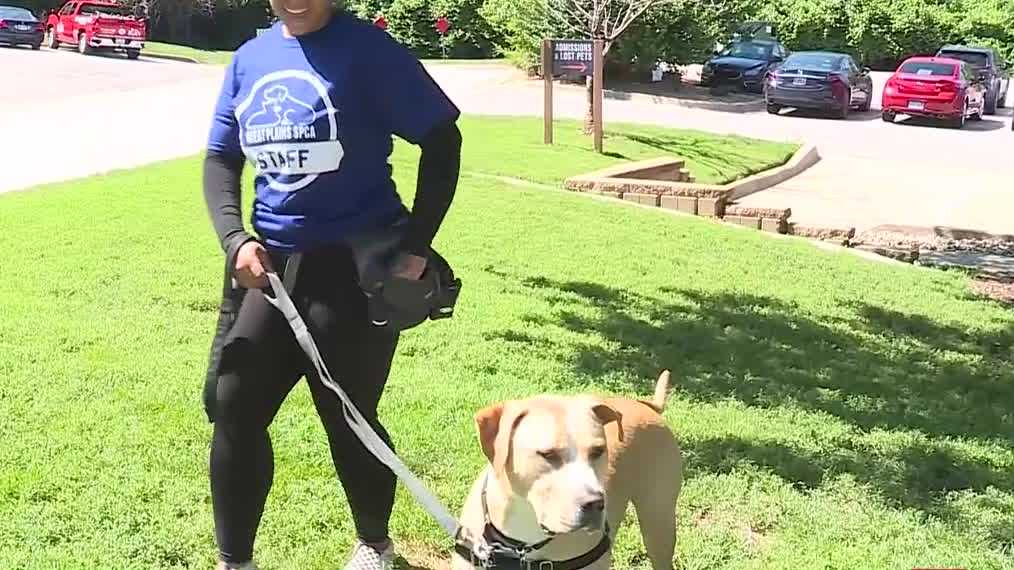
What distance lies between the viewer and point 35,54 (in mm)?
32094

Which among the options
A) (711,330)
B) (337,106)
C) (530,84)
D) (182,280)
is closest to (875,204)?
(711,330)

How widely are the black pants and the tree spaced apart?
14.6m

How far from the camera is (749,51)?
1252 inches

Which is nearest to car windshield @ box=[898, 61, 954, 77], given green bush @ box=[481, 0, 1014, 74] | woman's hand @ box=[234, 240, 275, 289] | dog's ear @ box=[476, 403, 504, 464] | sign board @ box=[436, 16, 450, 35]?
green bush @ box=[481, 0, 1014, 74]

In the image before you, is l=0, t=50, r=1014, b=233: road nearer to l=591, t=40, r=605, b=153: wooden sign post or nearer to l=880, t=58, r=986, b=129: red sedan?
l=880, t=58, r=986, b=129: red sedan

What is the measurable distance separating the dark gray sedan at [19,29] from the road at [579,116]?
309 cm

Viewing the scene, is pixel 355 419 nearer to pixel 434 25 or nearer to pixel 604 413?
pixel 604 413

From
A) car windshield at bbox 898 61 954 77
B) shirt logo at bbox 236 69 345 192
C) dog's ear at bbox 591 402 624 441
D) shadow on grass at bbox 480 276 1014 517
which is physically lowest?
shadow on grass at bbox 480 276 1014 517

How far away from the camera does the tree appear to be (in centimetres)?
1859

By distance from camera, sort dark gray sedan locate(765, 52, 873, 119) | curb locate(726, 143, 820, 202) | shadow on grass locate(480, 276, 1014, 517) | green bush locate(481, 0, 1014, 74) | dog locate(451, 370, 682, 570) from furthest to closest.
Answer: green bush locate(481, 0, 1014, 74)
dark gray sedan locate(765, 52, 873, 119)
curb locate(726, 143, 820, 202)
shadow on grass locate(480, 276, 1014, 517)
dog locate(451, 370, 682, 570)

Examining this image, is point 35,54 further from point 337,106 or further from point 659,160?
point 337,106

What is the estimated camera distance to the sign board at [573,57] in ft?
55.3

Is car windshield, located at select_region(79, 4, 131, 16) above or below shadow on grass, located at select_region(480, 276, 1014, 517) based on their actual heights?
above

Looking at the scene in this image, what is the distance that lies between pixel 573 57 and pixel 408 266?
47.6 feet
